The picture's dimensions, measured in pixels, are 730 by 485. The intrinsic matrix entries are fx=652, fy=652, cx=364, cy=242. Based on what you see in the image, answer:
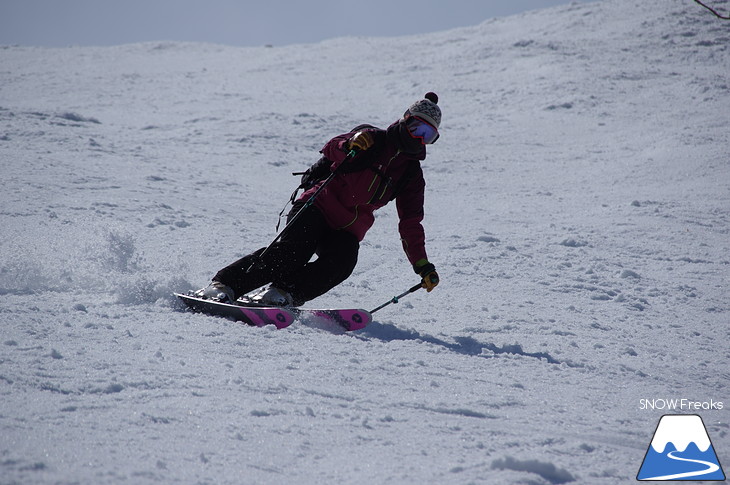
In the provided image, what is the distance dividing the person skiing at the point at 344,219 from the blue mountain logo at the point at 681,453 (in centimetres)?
168

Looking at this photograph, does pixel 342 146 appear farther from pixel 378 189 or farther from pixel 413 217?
pixel 413 217

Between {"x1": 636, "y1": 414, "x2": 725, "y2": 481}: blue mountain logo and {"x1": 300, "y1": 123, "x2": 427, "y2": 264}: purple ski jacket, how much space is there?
5.93ft

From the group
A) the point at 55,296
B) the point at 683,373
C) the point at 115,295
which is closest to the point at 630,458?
the point at 683,373

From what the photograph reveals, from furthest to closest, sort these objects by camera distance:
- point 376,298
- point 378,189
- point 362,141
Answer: point 376,298 → point 378,189 → point 362,141

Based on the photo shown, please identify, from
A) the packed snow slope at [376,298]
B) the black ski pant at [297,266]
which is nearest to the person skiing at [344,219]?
the black ski pant at [297,266]

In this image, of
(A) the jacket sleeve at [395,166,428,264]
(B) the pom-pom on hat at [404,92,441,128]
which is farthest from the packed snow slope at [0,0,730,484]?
(B) the pom-pom on hat at [404,92,441,128]

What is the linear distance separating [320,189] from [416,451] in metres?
2.24

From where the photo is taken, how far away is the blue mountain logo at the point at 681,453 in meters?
2.41

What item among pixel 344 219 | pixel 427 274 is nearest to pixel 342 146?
pixel 344 219

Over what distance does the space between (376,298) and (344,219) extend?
100cm

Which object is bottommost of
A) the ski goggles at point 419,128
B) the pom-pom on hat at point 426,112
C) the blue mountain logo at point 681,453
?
the blue mountain logo at point 681,453

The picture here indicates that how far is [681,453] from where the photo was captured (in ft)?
8.59

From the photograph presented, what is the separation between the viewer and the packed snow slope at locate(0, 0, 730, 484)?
7.78 ft

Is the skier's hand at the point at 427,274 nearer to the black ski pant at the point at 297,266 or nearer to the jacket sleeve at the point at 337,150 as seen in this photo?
the black ski pant at the point at 297,266
